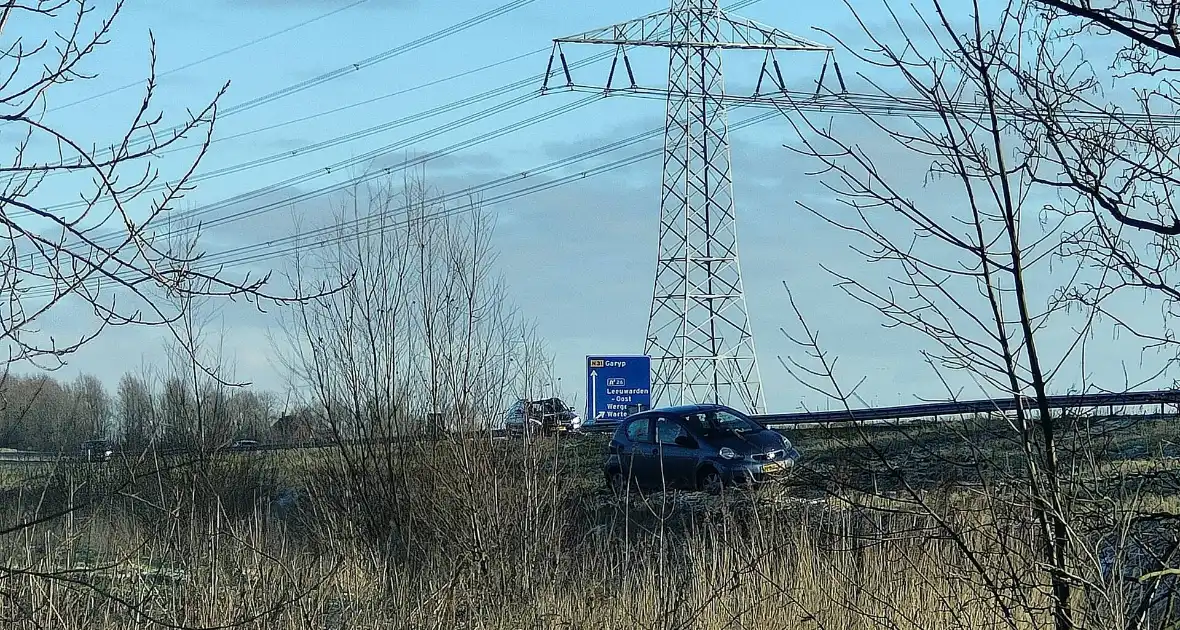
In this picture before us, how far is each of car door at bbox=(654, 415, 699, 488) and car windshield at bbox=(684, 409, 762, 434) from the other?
7.7 inches

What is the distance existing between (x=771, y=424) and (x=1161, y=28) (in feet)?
68.4

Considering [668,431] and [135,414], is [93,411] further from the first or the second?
[668,431]

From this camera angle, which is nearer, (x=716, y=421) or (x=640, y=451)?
(x=716, y=421)

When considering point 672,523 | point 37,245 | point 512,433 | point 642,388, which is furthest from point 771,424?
point 37,245

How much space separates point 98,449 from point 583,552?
1569cm

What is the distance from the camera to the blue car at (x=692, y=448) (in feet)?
59.6

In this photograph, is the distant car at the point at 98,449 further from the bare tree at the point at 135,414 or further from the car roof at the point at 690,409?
the car roof at the point at 690,409

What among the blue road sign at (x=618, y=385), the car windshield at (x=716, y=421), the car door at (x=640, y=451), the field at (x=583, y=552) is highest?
the blue road sign at (x=618, y=385)

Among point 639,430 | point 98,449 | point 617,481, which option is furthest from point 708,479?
point 98,449

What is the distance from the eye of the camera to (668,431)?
19406 mm

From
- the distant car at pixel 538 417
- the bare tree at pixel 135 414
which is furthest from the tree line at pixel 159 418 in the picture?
the distant car at pixel 538 417

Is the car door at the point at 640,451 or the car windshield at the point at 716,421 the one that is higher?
the car windshield at the point at 716,421

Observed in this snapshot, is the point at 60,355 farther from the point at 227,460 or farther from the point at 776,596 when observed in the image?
the point at 227,460

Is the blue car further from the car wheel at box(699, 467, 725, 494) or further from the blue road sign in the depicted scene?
the blue road sign
